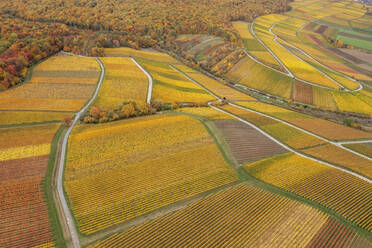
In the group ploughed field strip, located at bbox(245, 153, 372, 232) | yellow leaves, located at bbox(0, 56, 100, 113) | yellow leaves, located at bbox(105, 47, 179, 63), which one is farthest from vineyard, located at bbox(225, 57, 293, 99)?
yellow leaves, located at bbox(0, 56, 100, 113)

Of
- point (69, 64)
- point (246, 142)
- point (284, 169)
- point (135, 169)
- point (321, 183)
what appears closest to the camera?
point (321, 183)

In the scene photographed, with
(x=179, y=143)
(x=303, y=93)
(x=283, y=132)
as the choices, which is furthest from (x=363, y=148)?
(x=179, y=143)

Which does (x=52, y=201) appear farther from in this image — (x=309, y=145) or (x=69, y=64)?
(x=69, y=64)

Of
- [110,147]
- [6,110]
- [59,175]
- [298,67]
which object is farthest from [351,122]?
[6,110]

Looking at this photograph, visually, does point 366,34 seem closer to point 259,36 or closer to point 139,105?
point 259,36

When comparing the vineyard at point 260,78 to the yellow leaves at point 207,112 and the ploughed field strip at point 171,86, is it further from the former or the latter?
the yellow leaves at point 207,112

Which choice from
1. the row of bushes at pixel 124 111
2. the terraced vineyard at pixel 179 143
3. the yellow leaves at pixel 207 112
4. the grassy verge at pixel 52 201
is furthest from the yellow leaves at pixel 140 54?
the grassy verge at pixel 52 201
